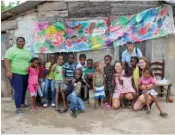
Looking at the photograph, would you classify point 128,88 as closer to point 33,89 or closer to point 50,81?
point 50,81

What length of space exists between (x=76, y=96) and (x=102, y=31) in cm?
200

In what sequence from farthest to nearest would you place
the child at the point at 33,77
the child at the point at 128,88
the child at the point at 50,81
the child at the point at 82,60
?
the child at the point at 82,60 < the child at the point at 50,81 < the child at the point at 128,88 < the child at the point at 33,77

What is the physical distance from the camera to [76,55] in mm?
7430

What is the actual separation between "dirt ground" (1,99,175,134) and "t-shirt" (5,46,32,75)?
98 cm

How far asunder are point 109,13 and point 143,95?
7.71ft

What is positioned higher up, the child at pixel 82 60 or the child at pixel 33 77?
the child at pixel 82 60

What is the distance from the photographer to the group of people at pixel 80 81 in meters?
6.14

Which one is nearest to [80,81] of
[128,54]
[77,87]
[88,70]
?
[77,87]

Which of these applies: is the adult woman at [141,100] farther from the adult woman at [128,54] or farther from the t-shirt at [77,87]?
the t-shirt at [77,87]

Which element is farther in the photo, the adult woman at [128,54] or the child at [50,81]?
the adult woman at [128,54]

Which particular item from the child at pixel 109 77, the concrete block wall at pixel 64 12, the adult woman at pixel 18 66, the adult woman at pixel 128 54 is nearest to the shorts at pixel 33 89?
the adult woman at pixel 18 66

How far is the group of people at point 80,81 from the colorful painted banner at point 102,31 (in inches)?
21.4

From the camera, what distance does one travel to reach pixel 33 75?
6.30 meters

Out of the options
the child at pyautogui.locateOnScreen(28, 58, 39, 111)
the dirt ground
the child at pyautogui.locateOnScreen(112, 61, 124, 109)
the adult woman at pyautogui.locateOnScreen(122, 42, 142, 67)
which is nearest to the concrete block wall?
the adult woman at pyautogui.locateOnScreen(122, 42, 142, 67)
